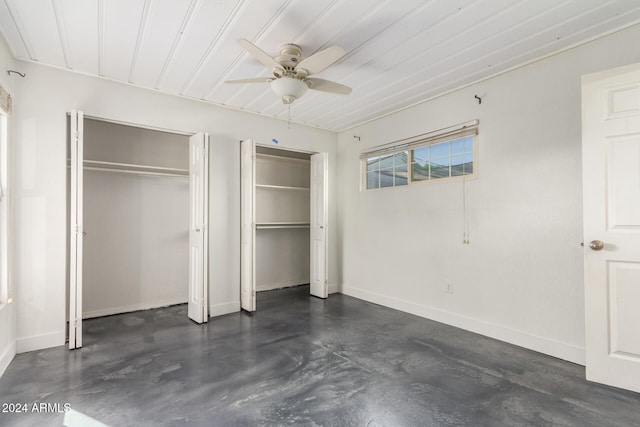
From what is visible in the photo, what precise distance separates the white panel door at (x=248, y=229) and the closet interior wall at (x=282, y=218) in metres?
0.98

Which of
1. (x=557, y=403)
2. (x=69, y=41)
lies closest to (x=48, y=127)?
(x=69, y=41)

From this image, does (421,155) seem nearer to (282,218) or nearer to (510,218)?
(510,218)

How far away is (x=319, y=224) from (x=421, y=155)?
72.0 inches

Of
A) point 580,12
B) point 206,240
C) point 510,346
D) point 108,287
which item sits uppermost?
point 580,12

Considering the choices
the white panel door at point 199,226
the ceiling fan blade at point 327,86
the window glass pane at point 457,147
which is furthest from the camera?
the white panel door at point 199,226

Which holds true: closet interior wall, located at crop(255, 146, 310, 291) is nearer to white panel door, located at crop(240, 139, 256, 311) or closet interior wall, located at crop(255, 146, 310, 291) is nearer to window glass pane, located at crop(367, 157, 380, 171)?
white panel door, located at crop(240, 139, 256, 311)

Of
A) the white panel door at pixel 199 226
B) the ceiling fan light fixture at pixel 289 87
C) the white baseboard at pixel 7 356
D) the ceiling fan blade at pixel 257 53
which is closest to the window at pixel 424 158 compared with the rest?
the ceiling fan light fixture at pixel 289 87

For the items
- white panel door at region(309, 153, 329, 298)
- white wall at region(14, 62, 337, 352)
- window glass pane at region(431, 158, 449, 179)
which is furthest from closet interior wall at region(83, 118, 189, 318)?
window glass pane at region(431, 158, 449, 179)

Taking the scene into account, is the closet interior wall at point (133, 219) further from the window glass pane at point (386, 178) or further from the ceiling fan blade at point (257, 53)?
the window glass pane at point (386, 178)

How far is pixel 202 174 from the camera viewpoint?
11.8 feet

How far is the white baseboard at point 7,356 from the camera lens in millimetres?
2359

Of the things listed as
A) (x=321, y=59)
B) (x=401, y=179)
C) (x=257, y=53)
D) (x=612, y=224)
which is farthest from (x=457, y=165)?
(x=257, y=53)

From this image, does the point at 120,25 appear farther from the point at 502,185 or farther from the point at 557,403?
the point at 557,403

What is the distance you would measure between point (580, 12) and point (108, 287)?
5.35 m
